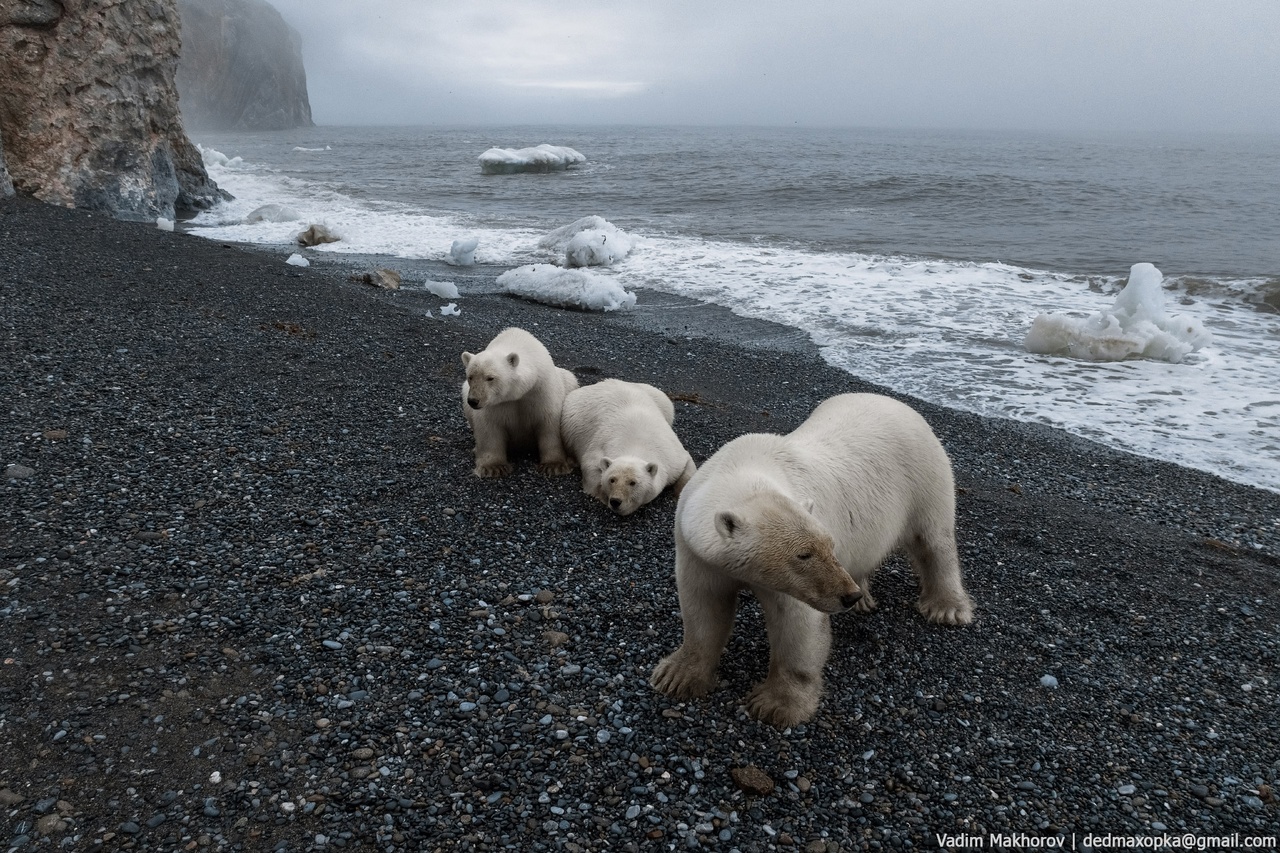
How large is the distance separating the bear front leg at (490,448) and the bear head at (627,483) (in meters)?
0.83

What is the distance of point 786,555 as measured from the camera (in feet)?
9.96

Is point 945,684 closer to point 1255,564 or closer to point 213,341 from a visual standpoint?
point 1255,564

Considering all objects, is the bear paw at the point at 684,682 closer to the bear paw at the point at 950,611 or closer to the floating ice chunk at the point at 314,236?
the bear paw at the point at 950,611

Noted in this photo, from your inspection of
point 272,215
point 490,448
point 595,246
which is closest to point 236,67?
point 272,215

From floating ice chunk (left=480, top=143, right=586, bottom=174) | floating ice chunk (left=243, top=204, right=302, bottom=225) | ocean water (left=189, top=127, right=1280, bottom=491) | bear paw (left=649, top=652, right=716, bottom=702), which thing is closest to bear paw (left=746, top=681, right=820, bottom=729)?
bear paw (left=649, top=652, right=716, bottom=702)

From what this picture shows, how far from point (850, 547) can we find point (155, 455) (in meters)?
4.41

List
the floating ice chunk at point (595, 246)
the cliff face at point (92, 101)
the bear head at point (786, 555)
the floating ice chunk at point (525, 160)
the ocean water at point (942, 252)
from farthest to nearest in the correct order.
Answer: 1. the floating ice chunk at point (525, 160)
2. the floating ice chunk at point (595, 246)
3. the cliff face at point (92, 101)
4. the ocean water at point (942, 252)
5. the bear head at point (786, 555)

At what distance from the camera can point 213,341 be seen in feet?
25.8

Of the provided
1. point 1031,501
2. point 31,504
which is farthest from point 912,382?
point 31,504

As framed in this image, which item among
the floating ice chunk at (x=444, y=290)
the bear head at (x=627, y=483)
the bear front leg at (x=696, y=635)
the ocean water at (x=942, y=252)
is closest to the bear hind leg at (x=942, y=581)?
the bear front leg at (x=696, y=635)

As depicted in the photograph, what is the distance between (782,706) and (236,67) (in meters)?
132

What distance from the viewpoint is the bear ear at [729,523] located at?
10.1 feet

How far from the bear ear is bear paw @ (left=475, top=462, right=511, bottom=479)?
3130 millimetres

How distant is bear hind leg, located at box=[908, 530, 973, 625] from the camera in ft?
14.1
